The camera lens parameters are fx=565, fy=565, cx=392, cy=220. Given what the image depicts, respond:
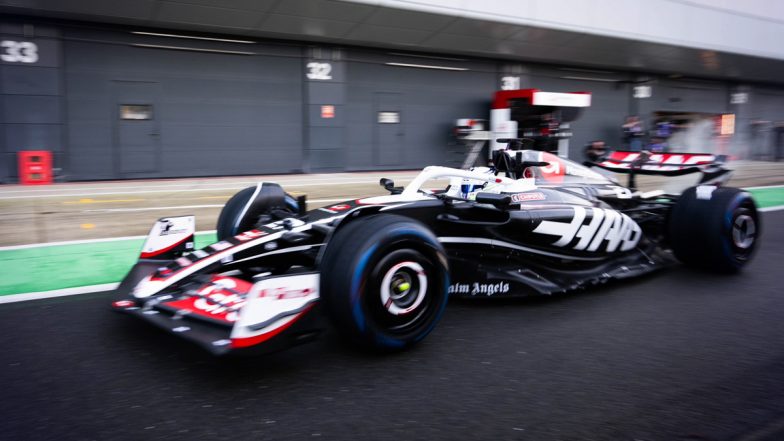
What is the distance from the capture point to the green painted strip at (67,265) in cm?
436

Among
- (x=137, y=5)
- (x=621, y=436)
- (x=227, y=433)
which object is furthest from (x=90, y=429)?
(x=137, y=5)

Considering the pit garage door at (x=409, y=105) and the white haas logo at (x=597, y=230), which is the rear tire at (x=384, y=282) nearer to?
the white haas logo at (x=597, y=230)

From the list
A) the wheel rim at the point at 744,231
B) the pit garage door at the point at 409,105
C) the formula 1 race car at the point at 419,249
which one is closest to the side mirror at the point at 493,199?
the formula 1 race car at the point at 419,249

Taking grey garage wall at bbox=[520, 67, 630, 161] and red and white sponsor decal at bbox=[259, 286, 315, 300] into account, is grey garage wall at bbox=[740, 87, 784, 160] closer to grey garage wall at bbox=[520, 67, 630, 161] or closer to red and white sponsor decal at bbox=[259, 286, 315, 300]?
grey garage wall at bbox=[520, 67, 630, 161]

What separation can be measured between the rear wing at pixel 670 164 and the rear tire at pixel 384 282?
3170mm

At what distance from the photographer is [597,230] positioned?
4281mm

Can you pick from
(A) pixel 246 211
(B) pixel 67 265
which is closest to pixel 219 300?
(A) pixel 246 211

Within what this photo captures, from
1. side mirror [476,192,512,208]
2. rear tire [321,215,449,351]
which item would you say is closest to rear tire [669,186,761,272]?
side mirror [476,192,512,208]

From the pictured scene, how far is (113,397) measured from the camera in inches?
97.8

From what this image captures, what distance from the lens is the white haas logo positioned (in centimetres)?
405

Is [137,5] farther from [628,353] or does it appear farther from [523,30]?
[628,353]

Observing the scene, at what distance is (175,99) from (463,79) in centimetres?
847

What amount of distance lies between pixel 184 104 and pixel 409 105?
623 centimetres

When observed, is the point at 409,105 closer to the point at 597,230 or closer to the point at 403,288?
the point at 597,230
